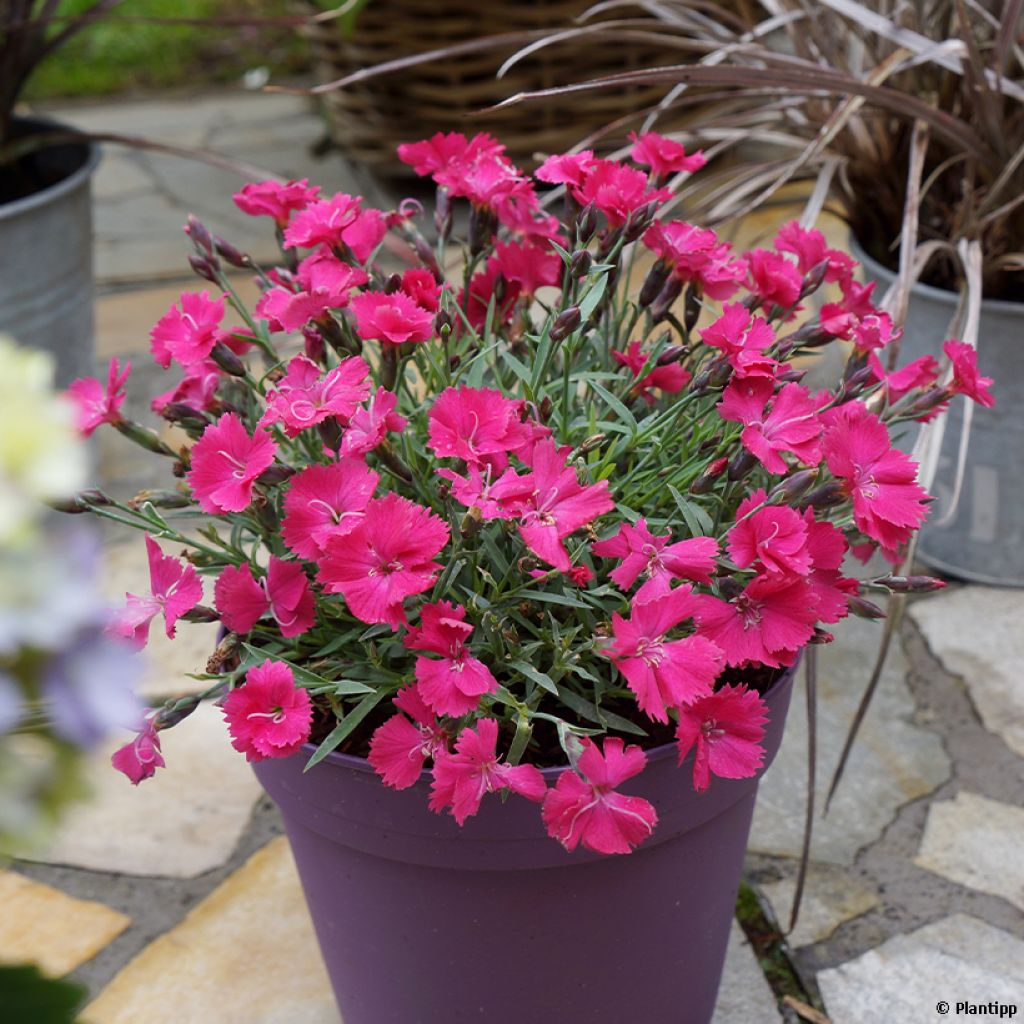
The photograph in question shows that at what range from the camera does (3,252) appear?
1.59m

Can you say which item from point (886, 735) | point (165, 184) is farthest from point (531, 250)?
point (165, 184)

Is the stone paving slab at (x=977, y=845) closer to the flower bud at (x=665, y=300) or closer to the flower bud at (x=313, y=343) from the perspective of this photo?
the flower bud at (x=665, y=300)

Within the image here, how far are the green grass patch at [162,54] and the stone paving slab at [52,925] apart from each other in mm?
2966

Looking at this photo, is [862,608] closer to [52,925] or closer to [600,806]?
[600,806]

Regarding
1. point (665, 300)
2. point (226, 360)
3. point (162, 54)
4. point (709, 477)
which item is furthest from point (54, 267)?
point (162, 54)

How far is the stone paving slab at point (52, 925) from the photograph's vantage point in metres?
1.11

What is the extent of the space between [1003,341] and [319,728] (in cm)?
99

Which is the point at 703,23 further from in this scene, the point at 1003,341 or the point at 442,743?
the point at 442,743

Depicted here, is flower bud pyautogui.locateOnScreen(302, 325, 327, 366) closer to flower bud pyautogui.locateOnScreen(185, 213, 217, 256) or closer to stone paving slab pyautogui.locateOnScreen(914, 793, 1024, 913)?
flower bud pyautogui.locateOnScreen(185, 213, 217, 256)

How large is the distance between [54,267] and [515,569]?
1137 millimetres

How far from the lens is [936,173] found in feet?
4.44

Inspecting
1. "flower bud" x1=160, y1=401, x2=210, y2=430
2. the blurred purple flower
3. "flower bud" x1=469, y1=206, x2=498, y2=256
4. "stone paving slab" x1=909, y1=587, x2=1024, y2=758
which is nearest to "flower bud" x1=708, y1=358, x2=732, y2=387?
"flower bud" x1=469, y1=206, x2=498, y2=256

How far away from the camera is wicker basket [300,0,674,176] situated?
239 cm

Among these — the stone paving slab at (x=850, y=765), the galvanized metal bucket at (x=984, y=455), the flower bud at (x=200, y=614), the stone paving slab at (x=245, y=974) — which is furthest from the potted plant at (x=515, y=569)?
the galvanized metal bucket at (x=984, y=455)
